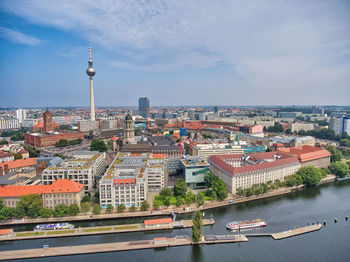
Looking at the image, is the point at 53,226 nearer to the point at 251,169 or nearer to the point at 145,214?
the point at 145,214

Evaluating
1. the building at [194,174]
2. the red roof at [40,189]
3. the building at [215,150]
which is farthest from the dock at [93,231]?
the building at [215,150]

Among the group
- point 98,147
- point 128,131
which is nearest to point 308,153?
point 128,131

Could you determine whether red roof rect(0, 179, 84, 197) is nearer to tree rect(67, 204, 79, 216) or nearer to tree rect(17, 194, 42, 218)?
tree rect(17, 194, 42, 218)

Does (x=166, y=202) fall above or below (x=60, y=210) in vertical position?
above

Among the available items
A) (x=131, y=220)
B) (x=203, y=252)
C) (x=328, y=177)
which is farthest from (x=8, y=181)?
(x=328, y=177)

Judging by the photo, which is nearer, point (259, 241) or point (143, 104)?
point (259, 241)

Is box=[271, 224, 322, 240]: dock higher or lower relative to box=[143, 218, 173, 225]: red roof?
lower

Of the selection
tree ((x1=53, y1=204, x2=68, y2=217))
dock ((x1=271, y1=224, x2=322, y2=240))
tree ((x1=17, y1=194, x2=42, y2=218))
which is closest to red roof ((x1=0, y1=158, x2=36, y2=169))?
tree ((x1=17, y1=194, x2=42, y2=218))

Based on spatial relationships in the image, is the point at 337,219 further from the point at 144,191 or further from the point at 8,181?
the point at 8,181
